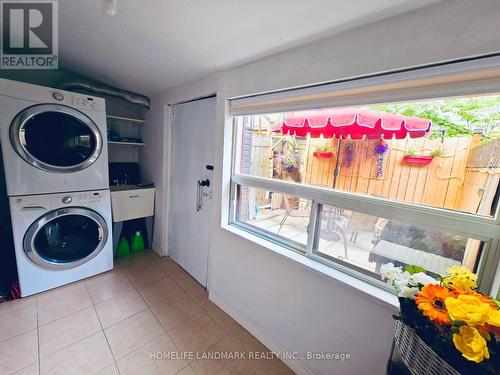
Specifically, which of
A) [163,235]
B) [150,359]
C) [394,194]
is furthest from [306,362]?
[163,235]

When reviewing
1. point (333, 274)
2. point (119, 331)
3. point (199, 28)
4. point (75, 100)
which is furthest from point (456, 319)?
point (75, 100)

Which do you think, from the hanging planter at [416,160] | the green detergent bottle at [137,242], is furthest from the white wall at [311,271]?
the green detergent bottle at [137,242]

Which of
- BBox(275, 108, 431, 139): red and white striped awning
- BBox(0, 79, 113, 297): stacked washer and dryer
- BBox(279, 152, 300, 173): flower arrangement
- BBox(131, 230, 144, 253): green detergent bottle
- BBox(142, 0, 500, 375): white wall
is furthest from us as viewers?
BBox(131, 230, 144, 253): green detergent bottle

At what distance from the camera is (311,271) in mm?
1232

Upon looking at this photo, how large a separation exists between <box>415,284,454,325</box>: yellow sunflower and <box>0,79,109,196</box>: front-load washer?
2.49 metres

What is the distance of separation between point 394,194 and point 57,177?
8.34 feet

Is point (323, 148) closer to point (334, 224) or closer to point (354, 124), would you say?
point (354, 124)

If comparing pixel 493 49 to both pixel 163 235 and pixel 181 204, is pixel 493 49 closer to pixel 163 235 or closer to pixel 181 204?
pixel 181 204

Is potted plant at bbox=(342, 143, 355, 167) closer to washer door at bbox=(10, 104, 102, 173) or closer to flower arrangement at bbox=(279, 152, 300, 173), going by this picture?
flower arrangement at bbox=(279, 152, 300, 173)

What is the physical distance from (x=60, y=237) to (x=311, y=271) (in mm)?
2282

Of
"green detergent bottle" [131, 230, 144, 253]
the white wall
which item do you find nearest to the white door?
the white wall

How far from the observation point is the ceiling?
2.94 ft

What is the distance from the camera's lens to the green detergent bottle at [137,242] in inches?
105

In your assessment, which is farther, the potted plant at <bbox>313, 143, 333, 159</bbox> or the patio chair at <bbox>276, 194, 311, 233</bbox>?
the patio chair at <bbox>276, 194, 311, 233</bbox>
